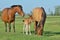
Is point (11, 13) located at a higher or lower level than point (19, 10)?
lower

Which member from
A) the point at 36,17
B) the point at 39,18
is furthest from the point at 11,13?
the point at 39,18

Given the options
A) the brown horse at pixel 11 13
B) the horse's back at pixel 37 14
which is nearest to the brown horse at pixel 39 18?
the horse's back at pixel 37 14

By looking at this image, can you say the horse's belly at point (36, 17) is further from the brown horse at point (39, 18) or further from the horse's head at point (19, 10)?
the horse's head at point (19, 10)

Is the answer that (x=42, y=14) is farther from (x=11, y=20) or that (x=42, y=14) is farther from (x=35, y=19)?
(x=11, y=20)

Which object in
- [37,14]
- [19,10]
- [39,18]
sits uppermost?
[19,10]

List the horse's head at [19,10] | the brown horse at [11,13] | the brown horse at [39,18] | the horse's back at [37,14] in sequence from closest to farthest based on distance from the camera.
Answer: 1. the brown horse at [39,18]
2. the horse's back at [37,14]
3. the horse's head at [19,10]
4. the brown horse at [11,13]

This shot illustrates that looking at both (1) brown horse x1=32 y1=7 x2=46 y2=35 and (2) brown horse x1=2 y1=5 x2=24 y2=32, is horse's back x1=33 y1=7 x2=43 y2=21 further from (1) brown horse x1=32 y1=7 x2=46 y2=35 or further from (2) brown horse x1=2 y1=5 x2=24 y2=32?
(2) brown horse x1=2 y1=5 x2=24 y2=32

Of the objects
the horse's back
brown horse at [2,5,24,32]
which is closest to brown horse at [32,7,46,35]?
the horse's back

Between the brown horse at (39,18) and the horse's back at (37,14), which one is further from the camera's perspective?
the horse's back at (37,14)

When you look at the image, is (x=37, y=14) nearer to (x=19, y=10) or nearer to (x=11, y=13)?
(x=19, y=10)

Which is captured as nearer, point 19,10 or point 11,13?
point 19,10

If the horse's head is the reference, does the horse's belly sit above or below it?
below

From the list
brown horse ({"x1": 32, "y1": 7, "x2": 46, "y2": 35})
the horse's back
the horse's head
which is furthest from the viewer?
the horse's head

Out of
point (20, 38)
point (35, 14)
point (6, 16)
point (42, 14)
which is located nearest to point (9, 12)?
point (6, 16)
